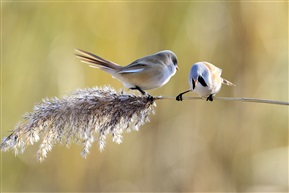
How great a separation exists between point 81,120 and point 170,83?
1667 mm

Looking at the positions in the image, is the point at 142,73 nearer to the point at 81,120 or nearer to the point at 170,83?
the point at 81,120

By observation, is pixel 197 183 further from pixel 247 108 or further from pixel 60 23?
pixel 60 23

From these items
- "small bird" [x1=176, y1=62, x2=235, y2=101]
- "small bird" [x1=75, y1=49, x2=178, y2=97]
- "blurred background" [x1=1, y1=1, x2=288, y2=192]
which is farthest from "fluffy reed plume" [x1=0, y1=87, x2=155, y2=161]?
"blurred background" [x1=1, y1=1, x2=288, y2=192]

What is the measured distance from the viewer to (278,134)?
3199 millimetres

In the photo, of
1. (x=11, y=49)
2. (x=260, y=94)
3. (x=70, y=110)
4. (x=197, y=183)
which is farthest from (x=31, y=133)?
(x=260, y=94)

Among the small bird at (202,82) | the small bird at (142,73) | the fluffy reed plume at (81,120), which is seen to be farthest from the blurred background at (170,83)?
the fluffy reed plume at (81,120)

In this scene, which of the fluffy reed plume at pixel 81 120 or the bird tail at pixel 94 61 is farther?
the bird tail at pixel 94 61

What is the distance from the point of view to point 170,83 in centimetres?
329

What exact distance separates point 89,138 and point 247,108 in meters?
1.81

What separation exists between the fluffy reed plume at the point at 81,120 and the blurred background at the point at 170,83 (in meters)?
1.31

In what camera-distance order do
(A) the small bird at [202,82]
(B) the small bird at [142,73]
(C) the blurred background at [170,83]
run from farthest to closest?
(C) the blurred background at [170,83] → (B) the small bird at [142,73] → (A) the small bird at [202,82]

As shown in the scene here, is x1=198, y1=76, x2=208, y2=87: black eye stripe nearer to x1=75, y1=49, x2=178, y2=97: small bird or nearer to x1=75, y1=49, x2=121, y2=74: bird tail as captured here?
x1=75, y1=49, x2=178, y2=97: small bird

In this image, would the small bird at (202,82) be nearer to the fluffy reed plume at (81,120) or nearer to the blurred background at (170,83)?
the fluffy reed plume at (81,120)

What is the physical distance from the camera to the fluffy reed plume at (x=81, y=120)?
164 cm
